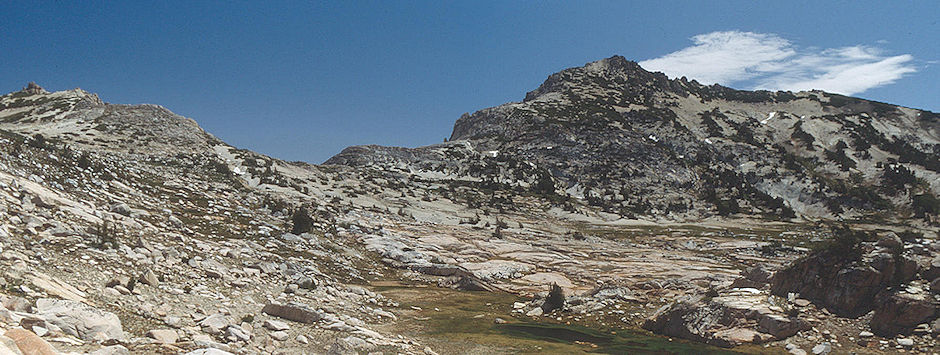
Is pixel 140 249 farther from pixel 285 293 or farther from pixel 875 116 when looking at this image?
pixel 875 116

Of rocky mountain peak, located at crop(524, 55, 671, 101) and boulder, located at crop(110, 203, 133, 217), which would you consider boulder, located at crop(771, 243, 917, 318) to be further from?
rocky mountain peak, located at crop(524, 55, 671, 101)

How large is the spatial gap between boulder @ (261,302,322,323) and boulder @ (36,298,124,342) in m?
3.76

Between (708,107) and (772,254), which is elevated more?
(708,107)

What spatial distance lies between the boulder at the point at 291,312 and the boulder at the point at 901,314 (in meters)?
15.2

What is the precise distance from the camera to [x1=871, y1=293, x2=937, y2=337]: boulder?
467 inches

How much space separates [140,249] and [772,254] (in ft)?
134

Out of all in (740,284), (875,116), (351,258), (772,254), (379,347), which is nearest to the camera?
(379,347)

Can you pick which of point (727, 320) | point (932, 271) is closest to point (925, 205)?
point (932, 271)

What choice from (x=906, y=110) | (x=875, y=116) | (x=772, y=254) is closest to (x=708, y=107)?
(x=875, y=116)

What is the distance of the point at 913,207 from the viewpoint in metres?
71.3

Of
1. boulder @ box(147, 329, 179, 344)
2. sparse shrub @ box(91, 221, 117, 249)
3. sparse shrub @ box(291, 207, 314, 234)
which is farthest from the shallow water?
sparse shrub @ box(91, 221, 117, 249)

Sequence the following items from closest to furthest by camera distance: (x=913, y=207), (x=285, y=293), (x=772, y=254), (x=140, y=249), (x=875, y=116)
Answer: (x=140, y=249) → (x=285, y=293) → (x=772, y=254) → (x=913, y=207) → (x=875, y=116)

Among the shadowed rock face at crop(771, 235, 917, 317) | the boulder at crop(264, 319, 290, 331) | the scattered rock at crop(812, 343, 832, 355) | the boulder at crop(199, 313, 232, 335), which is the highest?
the boulder at crop(199, 313, 232, 335)

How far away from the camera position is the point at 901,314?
39.7 ft
